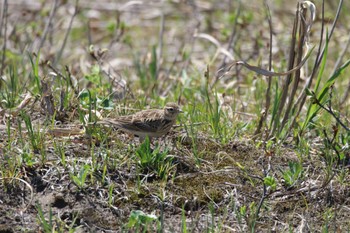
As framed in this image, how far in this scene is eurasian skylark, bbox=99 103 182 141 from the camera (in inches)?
221

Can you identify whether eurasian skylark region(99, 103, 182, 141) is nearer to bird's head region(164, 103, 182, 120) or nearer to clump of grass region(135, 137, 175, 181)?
bird's head region(164, 103, 182, 120)

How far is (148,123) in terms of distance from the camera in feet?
18.6

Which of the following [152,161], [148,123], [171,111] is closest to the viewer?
[152,161]

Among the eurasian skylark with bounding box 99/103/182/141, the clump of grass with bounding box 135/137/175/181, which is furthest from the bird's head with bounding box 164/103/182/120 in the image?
the clump of grass with bounding box 135/137/175/181

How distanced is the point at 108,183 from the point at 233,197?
2.79ft

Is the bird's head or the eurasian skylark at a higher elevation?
the bird's head

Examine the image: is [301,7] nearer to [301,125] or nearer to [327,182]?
[301,125]

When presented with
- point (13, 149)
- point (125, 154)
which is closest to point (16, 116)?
point (13, 149)

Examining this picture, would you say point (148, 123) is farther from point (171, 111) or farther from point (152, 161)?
point (152, 161)

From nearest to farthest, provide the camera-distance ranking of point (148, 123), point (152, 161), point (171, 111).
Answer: point (152, 161) → point (148, 123) → point (171, 111)

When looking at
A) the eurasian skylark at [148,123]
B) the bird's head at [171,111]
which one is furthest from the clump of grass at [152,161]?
the bird's head at [171,111]

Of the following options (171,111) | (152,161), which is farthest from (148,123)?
(152,161)

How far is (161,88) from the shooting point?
8516mm

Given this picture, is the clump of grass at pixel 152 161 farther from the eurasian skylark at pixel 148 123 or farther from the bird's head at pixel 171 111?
the bird's head at pixel 171 111
